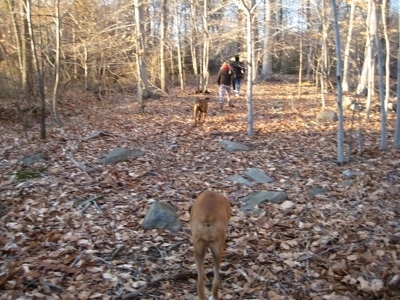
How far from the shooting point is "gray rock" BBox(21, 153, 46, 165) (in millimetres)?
7930

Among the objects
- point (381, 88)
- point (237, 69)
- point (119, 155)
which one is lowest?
point (119, 155)

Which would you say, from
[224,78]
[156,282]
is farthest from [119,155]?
[224,78]

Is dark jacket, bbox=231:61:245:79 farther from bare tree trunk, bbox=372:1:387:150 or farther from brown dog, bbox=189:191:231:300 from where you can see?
brown dog, bbox=189:191:231:300

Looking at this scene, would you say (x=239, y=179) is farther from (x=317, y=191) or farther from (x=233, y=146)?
(x=233, y=146)

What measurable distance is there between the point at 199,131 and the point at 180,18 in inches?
655

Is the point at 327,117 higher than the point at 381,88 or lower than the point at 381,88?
lower

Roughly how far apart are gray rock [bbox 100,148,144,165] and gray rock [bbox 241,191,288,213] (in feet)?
10.3

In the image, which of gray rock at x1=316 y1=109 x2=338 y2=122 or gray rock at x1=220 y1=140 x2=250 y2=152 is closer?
gray rock at x1=220 y1=140 x2=250 y2=152

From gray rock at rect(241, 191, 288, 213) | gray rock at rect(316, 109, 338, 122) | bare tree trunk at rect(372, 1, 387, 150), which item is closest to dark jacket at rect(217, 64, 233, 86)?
gray rock at rect(316, 109, 338, 122)

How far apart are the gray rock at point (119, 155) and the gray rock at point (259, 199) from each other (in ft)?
10.3

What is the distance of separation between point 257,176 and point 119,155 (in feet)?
10.2

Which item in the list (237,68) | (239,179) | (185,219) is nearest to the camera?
(185,219)

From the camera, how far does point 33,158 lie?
26.4 feet

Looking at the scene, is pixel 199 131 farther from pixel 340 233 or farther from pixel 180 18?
pixel 180 18
